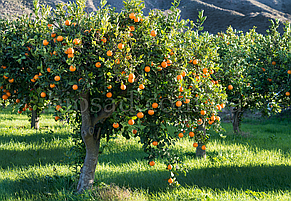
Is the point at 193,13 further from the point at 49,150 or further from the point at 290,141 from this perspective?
the point at 49,150

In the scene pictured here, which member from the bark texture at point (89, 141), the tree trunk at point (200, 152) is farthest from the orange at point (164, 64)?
the tree trunk at point (200, 152)

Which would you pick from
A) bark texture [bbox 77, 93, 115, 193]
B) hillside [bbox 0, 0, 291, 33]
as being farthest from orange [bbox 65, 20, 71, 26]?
hillside [bbox 0, 0, 291, 33]

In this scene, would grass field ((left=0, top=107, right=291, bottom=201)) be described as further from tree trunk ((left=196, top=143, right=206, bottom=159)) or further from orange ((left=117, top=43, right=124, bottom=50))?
orange ((left=117, top=43, right=124, bottom=50))

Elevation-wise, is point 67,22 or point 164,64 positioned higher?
point 67,22

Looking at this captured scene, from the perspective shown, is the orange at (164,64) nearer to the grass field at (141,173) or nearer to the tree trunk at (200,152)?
the grass field at (141,173)

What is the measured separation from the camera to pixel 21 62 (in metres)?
3.94

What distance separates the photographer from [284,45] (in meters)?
6.49

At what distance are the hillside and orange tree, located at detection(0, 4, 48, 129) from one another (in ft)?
77.1

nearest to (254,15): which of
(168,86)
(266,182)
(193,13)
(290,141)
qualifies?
(193,13)

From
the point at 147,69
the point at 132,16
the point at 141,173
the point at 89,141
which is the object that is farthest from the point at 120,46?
the point at 141,173

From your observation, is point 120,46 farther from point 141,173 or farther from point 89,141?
point 141,173

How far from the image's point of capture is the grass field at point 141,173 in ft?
15.8

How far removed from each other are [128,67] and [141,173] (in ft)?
11.5

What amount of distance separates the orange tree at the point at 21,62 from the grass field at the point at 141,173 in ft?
6.22
